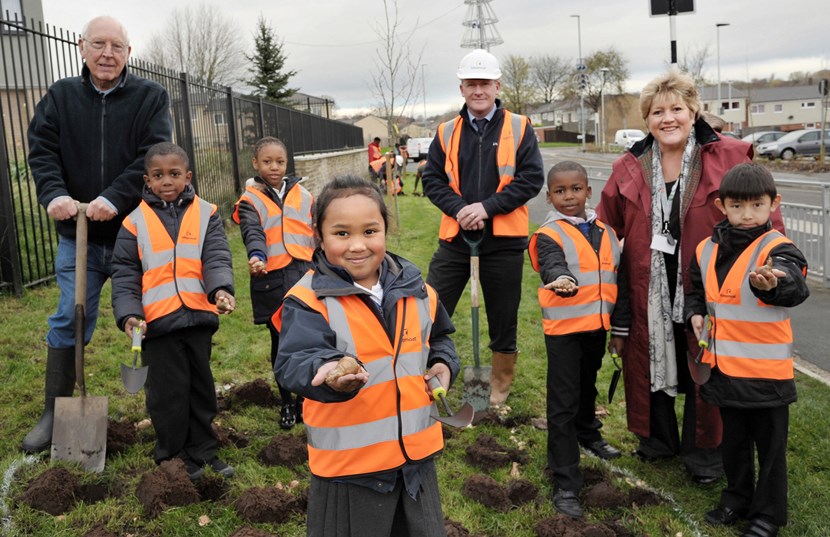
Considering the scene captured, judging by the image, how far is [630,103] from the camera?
83438 millimetres

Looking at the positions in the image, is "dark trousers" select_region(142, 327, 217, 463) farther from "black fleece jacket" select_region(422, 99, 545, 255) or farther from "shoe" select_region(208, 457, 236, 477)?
"black fleece jacket" select_region(422, 99, 545, 255)

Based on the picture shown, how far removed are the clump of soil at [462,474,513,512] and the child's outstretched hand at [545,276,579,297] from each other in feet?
3.67

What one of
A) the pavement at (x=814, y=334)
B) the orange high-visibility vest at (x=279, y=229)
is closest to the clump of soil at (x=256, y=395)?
the orange high-visibility vest at (x=279, y=229)

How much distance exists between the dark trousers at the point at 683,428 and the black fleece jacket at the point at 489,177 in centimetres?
137

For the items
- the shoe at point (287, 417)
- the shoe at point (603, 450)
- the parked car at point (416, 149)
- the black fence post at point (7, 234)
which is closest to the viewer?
the shoe at point (603, 450)

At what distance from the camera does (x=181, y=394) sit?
12.9 feet

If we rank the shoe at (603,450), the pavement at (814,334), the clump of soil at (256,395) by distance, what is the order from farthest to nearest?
the pavement at (814,334), the clump of soil at (256,395), the shoe at (603,450)

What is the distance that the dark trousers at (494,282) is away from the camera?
5004 millimetres

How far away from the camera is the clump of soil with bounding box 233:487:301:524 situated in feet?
11.7

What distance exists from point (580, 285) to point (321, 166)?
50.8 ft

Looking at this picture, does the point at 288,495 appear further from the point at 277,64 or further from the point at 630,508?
the point at 277,64

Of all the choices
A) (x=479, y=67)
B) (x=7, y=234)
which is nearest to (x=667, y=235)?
(x=479, y=67)

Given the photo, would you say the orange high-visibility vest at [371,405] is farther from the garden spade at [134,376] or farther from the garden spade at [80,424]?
the garden spade at [80,424]

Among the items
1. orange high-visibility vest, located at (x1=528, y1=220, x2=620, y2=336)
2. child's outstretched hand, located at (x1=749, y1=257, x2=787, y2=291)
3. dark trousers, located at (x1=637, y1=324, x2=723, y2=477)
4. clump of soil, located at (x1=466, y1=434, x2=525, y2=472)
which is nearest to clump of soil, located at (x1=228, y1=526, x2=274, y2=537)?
clump of soil, located at (x1=466, y1=434, x2=525, y2=472)
